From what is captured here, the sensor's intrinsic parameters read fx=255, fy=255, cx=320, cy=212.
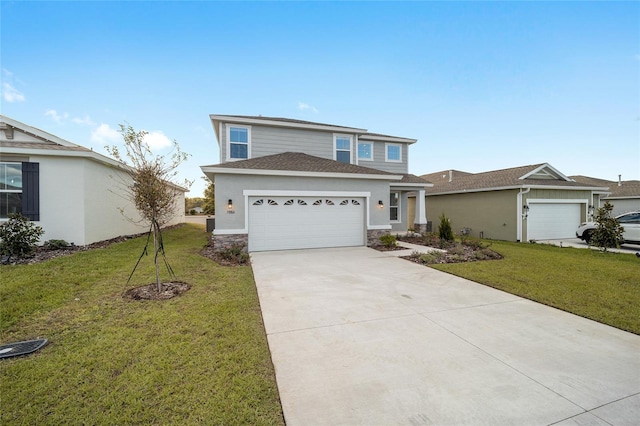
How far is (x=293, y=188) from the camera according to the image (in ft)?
32.8

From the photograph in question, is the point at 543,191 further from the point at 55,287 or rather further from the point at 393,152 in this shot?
the point at 55,287

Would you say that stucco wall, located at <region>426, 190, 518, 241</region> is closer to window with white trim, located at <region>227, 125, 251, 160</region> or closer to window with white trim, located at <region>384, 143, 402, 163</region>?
window with white trim, located at <region>384, 143, 402, 163</region>

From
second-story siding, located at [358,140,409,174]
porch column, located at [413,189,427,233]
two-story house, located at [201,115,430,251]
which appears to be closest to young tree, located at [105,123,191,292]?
two-story house, located at [201,115,430,251]

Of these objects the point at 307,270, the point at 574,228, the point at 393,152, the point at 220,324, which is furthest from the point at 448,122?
the point at 220,324

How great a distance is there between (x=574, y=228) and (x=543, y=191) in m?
3.31

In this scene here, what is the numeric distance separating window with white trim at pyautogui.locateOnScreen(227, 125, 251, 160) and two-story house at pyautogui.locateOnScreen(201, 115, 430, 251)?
0.14 feet

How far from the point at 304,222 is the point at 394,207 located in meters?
6.93

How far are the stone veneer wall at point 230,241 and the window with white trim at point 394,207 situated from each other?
8.93 m

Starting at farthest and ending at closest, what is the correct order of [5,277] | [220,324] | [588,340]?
[5,277] < [220,324] < [588,340]

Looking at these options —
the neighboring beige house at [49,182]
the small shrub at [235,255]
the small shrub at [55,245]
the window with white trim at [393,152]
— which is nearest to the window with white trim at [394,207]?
the window with white trim at [393,152]

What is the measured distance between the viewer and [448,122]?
15.9 m

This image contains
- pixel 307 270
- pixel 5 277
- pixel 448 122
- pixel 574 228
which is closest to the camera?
pixel 5 277

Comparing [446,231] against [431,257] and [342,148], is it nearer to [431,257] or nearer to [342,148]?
[431,257]

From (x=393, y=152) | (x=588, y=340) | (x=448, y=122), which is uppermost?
(x=448, y=122)
